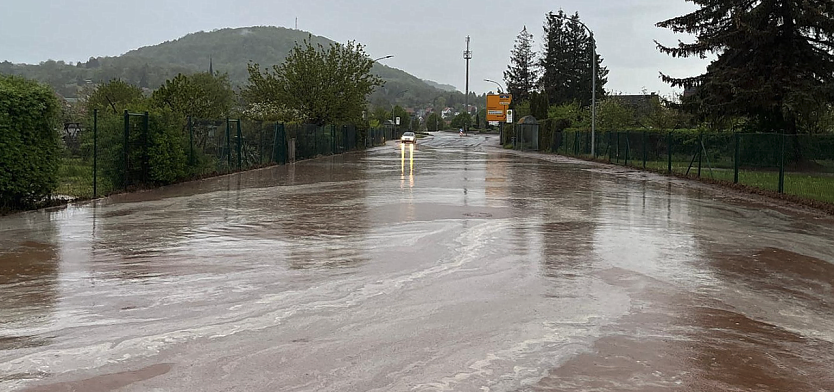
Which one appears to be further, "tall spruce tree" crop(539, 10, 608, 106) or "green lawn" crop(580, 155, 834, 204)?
"tall spruce tree" crop(539, 10, 608, 106)

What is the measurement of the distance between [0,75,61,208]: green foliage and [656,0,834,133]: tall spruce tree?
85.1 ft

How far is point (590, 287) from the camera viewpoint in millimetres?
8531

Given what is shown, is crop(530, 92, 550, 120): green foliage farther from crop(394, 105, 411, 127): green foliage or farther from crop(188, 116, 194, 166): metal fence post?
crop(394, 105, 411, 127): green foliage

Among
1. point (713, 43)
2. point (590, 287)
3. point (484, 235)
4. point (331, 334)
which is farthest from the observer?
point (713, 43)

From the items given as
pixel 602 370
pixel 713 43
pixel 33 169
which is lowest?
pixel 602 370

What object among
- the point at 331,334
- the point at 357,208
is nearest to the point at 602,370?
the point at 331,334

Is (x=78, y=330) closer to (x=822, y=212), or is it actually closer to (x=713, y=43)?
(x=822, y=212)

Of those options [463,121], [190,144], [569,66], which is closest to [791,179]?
[190,144]

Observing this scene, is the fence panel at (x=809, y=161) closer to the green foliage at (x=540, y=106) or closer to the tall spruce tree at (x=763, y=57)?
the tall spruce tree at (x=763, y=57)

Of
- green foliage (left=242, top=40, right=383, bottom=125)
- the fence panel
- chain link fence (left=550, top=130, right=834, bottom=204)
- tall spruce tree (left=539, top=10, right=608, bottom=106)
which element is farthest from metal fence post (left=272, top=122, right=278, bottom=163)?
tall spruce tree (left=539, top=10, right=608, bottom=106)

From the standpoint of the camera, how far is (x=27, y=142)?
14.7 m

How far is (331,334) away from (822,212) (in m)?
14.3

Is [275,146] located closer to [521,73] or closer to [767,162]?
[767,162]

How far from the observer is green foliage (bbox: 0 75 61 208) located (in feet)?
46.4
